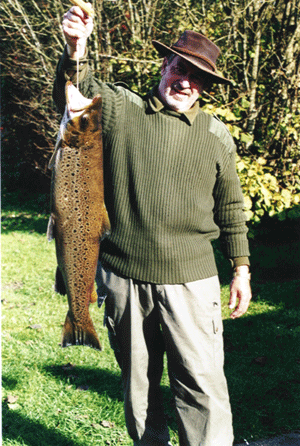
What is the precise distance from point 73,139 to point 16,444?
2321mm

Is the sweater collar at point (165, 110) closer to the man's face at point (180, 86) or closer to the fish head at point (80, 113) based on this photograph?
the man's face at point (180, 86)

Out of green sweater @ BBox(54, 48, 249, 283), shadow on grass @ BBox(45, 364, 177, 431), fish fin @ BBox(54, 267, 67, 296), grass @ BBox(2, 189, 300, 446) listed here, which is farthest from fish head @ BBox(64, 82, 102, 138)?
shadow on grass @ BBox(45, 364, 177, 431)

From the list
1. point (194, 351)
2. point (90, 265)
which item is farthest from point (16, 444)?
point (90, 265)

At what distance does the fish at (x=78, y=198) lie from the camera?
6.77ft

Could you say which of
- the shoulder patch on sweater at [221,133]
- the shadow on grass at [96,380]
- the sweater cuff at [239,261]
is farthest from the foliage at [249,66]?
the shoulder patch on sweater at [221,133]

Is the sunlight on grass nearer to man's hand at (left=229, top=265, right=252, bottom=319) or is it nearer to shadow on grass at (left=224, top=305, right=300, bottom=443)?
shadow on grass at (left=224, top=305, right=300, bottom=443)

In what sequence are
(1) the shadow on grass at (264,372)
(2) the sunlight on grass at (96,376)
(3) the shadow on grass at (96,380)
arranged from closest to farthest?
1. (2) the sunlight on grass at (96,376)
2. (1) the shadow on grass at (264,372)
3. (3) the shadow on grass at (96,380)

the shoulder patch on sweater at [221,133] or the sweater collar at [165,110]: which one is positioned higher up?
the sweater collar at [165,110]

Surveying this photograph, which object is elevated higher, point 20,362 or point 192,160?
point 192,160

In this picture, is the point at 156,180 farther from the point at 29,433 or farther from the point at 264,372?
the point at 264,372

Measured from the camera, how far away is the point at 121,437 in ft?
11.3

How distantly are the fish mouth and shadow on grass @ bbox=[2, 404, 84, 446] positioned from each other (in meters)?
2.39

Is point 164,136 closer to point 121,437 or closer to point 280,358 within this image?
point 121,437

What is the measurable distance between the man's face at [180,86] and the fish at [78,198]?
22.8 inches
